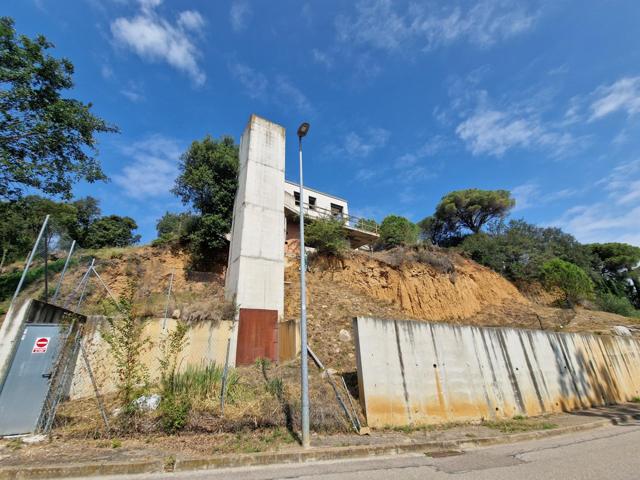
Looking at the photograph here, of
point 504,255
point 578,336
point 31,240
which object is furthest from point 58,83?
point 504,255

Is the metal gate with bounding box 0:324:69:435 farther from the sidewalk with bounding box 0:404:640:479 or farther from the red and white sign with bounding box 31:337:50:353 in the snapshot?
the sidewalk with bounding box 0:404:640:479

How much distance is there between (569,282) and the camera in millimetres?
22859

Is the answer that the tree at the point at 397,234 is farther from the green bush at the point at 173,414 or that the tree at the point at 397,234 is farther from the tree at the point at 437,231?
the green bush at the point at 173,414

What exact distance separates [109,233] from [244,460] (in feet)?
103

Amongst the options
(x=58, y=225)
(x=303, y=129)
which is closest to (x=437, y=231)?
(x=303, y=129)

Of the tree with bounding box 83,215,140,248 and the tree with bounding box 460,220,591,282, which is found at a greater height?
the tree with bounding box 83,215,140,248

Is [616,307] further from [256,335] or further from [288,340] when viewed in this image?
[256,335]

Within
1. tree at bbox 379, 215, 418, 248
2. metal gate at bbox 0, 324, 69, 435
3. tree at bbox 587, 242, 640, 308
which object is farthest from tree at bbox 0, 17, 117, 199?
tree at bbox 587, 242, 640, 308

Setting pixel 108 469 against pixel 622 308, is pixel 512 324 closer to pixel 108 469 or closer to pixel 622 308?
pixel 622 308

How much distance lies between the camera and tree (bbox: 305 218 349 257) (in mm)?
19609

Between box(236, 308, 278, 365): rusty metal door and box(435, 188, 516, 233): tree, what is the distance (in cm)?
3003

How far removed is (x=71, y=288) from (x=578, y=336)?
22851mm

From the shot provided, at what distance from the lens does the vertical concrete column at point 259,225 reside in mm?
14141

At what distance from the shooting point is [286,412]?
7430 millimetres
